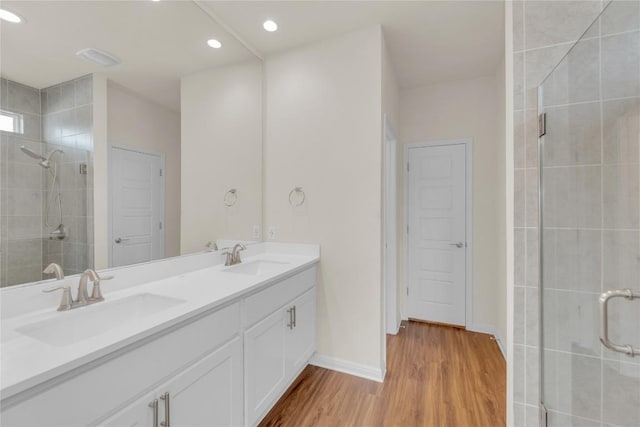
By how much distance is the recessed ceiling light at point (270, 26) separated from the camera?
6.90 feet

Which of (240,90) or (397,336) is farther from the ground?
(240,90)

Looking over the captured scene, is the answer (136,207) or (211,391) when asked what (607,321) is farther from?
(136,207)

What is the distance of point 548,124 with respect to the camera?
1200mm

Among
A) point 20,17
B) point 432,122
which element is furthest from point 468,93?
point 20,17

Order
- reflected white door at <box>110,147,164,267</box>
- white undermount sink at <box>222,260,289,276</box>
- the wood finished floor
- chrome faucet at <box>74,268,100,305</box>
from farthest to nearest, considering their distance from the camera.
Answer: white undermount sink at <box>222,260,289,276</box>
the wood finished floor
reflected white door at <box>110,147,164,267</box>
chrome faucet at <box>74,268,100,305</box>

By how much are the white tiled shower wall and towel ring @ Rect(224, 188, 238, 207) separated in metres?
1.97

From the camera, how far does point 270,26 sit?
2143mm

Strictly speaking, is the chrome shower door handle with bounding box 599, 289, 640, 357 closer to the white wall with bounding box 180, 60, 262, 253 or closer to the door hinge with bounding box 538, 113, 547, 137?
the door hinge with bounding box 538, 113, 547, 137

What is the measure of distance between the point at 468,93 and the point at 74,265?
368 cm

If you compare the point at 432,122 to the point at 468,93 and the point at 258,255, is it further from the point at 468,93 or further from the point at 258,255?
the point at 258,255

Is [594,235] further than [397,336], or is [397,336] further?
[397,336]

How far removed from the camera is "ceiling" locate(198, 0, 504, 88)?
Answer: 1.94m

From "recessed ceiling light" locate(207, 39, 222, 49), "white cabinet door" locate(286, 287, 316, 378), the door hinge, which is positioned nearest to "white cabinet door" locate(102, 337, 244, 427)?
"white cabinet door" locate(286, 287, 316, 378)

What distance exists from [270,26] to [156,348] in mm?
2273
